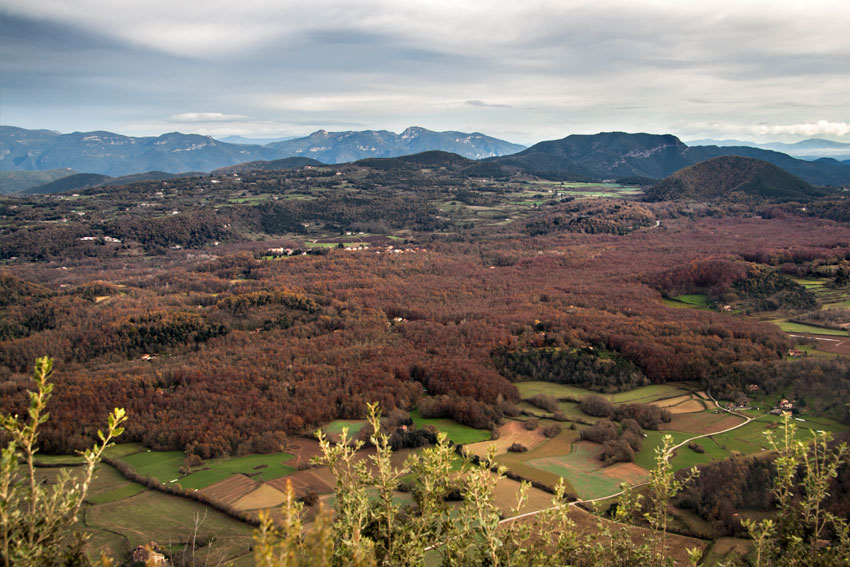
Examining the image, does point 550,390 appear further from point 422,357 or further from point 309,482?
point 309,482

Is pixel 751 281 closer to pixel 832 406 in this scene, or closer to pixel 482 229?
pixel 832 406

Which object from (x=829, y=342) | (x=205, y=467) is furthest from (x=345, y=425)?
(x=829, y=342)

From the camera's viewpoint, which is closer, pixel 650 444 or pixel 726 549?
pixel 726 549

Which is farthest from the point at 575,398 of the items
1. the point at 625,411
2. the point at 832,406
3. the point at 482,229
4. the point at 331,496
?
the point at 482,229

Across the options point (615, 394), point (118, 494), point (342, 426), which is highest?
point (615, 394)

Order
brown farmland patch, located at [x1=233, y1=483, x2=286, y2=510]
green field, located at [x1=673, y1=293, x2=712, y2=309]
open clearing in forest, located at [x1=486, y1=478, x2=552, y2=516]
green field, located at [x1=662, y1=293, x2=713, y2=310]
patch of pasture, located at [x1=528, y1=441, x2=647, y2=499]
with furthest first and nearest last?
green field, located at [x1=673, y1=293, x2=712, y2=309] < green field, located at [x1=662, y1=293, x2=713, y2=310] < patch of pasture, located at [x1=528, y1=441, x2=647, y2=499] < brown farmland patch, located at [x1=233, y1=483, x2=286, y2=510] < open clearing in forest, located at [x1=486, y1=478, x2=552, y2=516]

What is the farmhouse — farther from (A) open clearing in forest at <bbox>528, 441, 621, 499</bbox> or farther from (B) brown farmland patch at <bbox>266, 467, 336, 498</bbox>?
(A) open clearing in forest at <bbox>528, 441, 621, 499</bbox>

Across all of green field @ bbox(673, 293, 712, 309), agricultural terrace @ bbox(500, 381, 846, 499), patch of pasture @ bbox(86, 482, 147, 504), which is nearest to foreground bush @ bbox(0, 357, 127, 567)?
patch of pasture @ bbox(86, 482, 147, 504)
